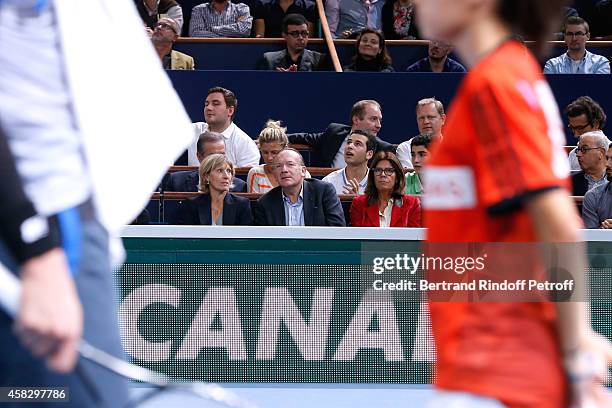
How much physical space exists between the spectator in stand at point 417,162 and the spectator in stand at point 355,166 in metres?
0.29

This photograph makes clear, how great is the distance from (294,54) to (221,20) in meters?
1.11

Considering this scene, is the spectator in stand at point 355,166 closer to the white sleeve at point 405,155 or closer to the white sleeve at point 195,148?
the white sleeve at point 405,155

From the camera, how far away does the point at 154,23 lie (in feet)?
33.2

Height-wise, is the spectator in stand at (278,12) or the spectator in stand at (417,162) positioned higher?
the spectator in stand at (278,12)

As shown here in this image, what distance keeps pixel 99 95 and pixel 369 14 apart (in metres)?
8.91

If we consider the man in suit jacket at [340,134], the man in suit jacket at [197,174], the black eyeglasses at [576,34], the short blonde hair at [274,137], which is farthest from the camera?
the black eyeglasses at [576,34]

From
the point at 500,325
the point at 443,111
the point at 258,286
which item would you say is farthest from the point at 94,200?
the point at 443,111

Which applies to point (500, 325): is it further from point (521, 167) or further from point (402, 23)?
point (402, 23)

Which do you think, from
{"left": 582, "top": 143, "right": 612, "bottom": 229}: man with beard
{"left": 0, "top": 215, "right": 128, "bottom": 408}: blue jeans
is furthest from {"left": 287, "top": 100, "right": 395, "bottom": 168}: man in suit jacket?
{"left": 0, "top": 215, "right": 128, "bottom": 408}: blue jeans

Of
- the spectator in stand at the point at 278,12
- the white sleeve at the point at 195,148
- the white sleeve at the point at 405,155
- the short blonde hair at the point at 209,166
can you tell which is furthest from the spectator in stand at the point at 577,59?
the short blonde hair at the point at 209,166

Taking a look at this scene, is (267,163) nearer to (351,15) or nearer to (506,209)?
(351,15)

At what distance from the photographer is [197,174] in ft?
24.4

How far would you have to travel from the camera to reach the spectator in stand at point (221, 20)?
1038cm

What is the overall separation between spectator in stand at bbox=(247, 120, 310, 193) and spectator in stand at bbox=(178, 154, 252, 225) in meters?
0.71
